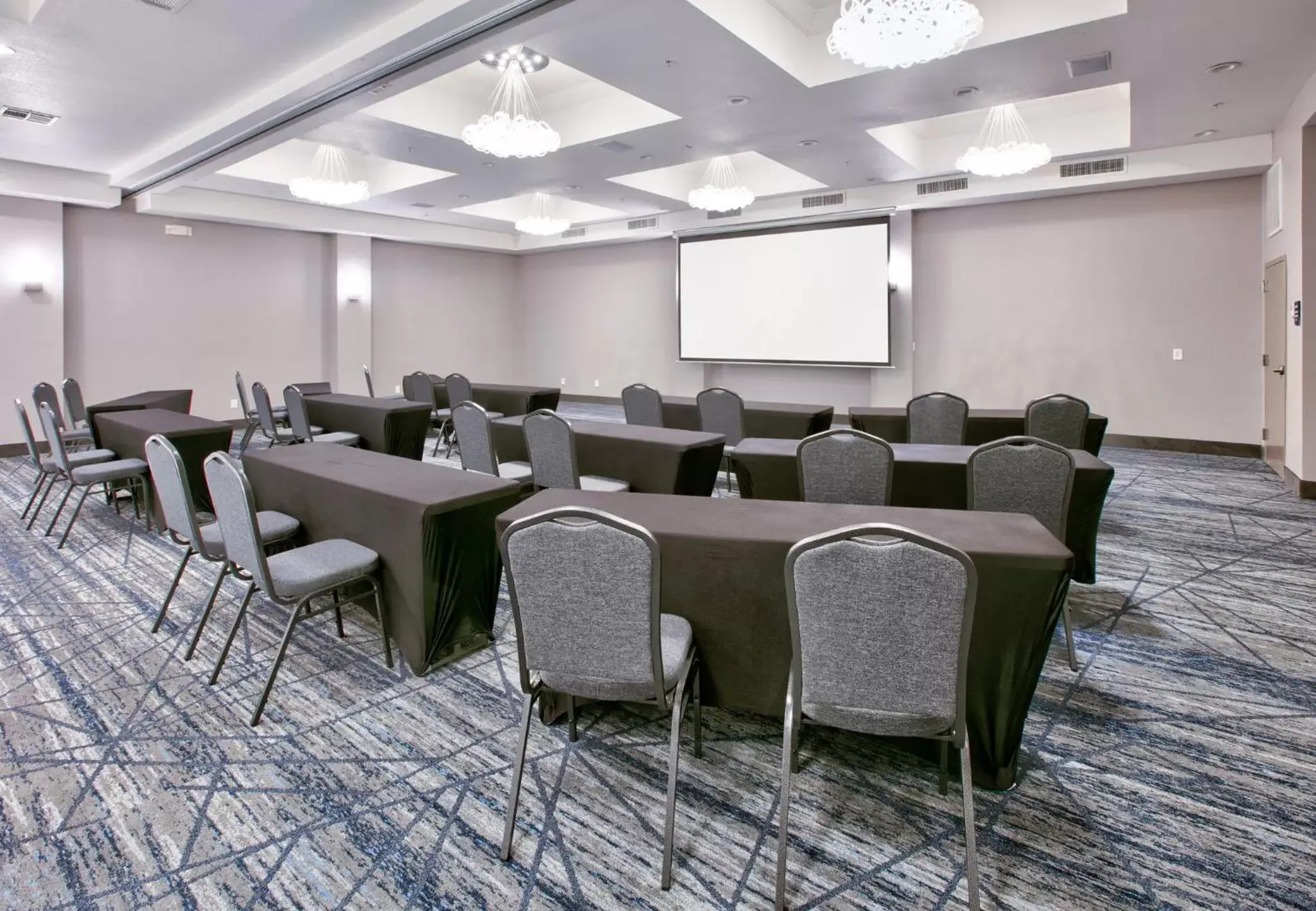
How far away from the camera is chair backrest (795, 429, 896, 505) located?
142 inches

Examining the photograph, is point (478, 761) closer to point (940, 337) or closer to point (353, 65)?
point (353, 65)

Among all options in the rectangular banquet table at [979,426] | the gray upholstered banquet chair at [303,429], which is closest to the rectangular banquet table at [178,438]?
the gray upholstered banquet chair at [303,429]

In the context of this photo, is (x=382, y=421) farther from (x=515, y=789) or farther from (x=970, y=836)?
(x=970, y=836)

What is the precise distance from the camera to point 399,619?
3.12 metres

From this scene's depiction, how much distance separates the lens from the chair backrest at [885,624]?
1.63 meters

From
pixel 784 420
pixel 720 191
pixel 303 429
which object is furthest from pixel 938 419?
pixel 303 429

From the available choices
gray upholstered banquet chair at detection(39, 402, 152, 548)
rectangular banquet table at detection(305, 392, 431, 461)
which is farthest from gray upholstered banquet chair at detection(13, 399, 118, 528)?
rectangular banquet table at detection(305, 392, 431, 461)

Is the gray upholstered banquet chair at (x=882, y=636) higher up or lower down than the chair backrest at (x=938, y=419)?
lower down

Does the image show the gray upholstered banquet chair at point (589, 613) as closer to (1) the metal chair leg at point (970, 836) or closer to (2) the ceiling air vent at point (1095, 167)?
(1) the metal chair leg at point (970, 836)

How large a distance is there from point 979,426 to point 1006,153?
260 centimetres

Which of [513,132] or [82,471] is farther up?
[513,132]

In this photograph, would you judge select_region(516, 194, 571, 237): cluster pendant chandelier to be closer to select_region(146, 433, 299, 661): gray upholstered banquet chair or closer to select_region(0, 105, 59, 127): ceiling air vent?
select_region(0, 105, 59, 127): ceiling air vent

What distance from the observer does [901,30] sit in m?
3.74

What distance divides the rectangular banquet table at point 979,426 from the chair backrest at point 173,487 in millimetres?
4408
